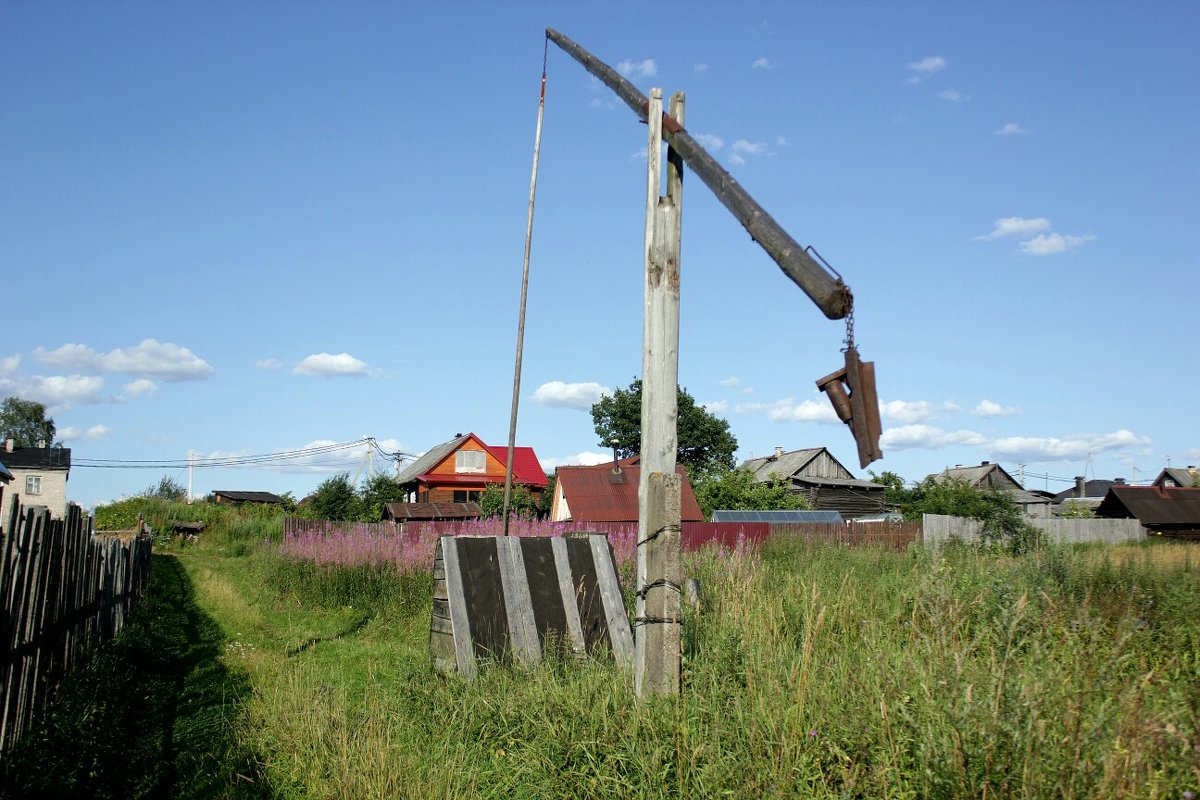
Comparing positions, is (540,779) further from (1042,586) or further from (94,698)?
(1042,586)

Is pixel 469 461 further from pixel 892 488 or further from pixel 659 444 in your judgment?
pixel 659 444

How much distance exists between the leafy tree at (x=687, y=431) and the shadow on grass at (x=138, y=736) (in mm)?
51791

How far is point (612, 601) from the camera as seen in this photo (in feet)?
23.7

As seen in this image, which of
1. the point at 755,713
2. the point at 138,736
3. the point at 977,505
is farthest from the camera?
the point at 977,505

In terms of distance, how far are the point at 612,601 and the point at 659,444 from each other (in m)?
2.41

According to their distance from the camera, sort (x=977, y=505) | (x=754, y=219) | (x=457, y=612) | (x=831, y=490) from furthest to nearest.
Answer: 1. (x=831, y=490)
2. (x=977, y=505)
3. (x=457, y=612)
4. (x=754, y=219)

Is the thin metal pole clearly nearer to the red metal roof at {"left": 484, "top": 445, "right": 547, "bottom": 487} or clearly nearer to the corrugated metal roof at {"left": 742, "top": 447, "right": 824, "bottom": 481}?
the red metal roof at {"left": 484, "top": 445, "right": 547, "bottom": 487}

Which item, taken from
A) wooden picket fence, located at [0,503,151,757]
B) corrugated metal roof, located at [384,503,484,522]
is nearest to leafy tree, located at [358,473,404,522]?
corrugated metal roof, located at [384,503,484,522]

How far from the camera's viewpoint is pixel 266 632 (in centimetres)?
1129

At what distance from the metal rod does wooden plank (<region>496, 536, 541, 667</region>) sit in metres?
3.36

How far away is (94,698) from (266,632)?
5.32 meters

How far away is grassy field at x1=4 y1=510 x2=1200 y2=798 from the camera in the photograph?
3.52 metres

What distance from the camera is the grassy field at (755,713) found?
3518 mm

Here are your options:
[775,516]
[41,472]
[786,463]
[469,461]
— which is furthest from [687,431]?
[41,472]
